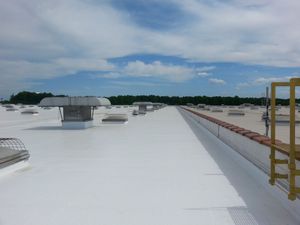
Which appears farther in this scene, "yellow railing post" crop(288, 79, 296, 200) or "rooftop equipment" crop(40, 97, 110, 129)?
"rooftop equipment" crop(40, 97, 110, 129)

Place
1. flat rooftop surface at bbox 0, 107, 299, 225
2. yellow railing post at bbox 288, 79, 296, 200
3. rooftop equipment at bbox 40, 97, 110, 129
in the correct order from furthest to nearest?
1. rooftop equipment at bbox 40, 97, 110, 129
2. flat rooftop surface at bbox 0, 107, 299, 225
3. yellow railing post at bbox 288, 79, 296, 200

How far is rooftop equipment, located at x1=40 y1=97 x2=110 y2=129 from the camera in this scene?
75.3ft

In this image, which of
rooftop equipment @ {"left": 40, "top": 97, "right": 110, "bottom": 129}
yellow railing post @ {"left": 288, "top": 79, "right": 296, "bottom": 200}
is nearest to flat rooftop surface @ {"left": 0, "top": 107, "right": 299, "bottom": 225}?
yellow railing post @ {"left": 288, "top": 79, "right": 296, "bottom": 200}

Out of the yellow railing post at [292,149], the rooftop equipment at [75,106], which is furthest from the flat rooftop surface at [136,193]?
the rooftop equipment at [75,106]

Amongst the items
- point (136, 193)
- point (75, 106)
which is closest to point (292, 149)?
point (136, 193)

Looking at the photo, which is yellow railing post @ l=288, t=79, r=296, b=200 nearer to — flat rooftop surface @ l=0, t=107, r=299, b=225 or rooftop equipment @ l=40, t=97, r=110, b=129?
Result: flat rooftop surface @ l=0, t=107, r=299, b=225

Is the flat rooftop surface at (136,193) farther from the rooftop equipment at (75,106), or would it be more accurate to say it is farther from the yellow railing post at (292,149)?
the rooftop equipment at (75,106)

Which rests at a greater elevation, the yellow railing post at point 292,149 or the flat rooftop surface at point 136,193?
the yellow railing post at point 292,149

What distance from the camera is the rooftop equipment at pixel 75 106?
23.0 meters

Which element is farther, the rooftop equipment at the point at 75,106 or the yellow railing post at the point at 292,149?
the rooftop equipment at the point at 75,106

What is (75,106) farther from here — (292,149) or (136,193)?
(292,149)

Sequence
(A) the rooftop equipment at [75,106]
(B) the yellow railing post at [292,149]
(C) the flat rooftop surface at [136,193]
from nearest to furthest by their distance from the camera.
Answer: (B) the yellow railing post at [292,149] → (C) the flat rooftop surface at [136,193] → (A) the rooftop equipment at [75,106]

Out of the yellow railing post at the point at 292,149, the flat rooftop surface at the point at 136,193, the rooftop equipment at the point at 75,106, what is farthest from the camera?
the rooftop equipment at the point at 75,106

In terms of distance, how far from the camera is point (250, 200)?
20.5ft
